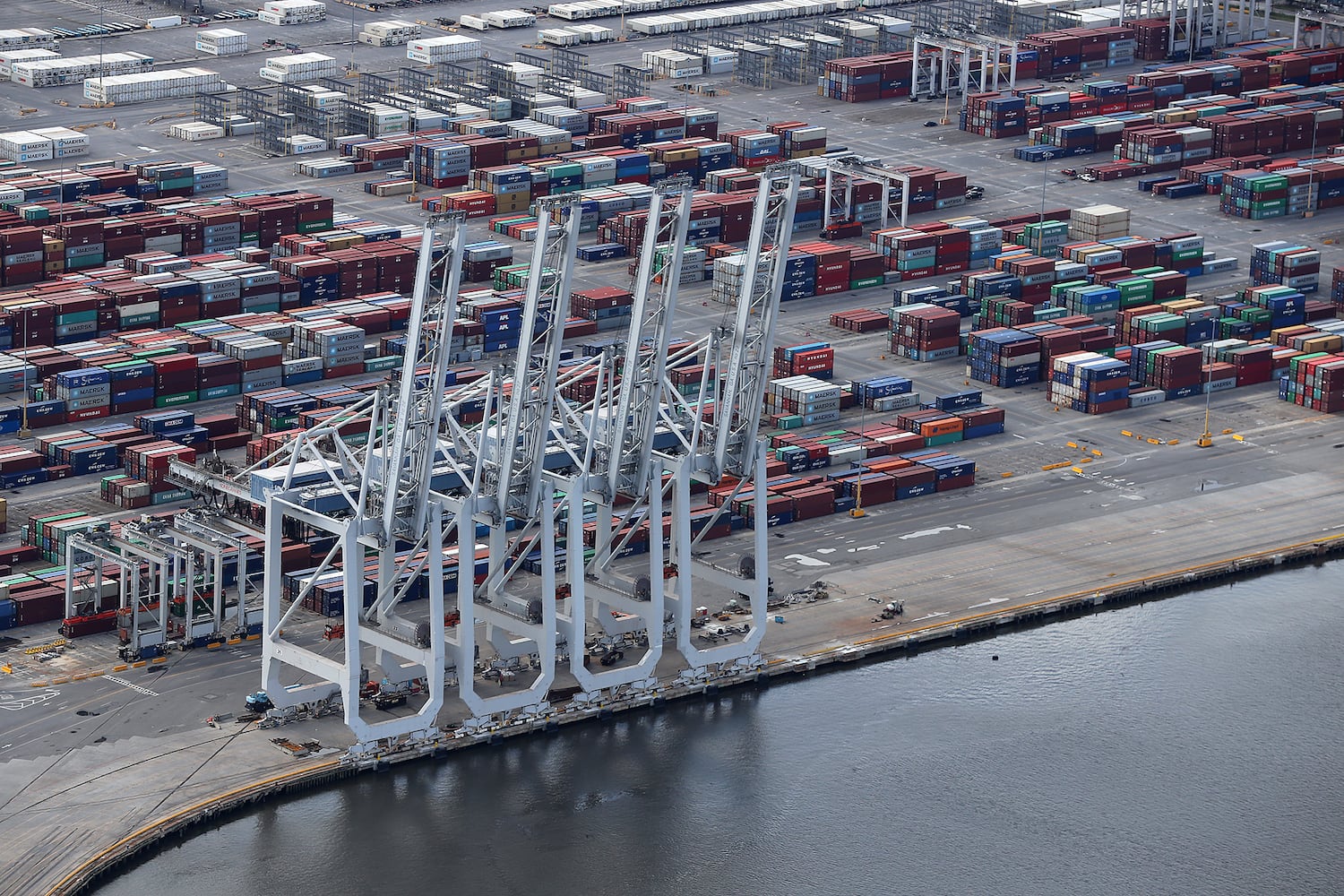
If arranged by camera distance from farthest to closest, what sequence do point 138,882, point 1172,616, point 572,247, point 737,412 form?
point 1172,616 < point 737,412 < point 572,247 < point 138,882

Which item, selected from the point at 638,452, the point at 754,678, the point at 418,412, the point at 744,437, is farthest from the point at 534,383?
the point at 754,678

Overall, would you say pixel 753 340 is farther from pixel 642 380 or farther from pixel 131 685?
pixel 131 685

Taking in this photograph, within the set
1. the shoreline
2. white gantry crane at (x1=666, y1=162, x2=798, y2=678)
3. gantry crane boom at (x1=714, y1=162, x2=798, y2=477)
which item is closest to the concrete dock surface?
the shoreline

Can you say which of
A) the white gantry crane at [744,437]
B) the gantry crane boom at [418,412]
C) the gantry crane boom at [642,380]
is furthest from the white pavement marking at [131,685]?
the white gantry crane at [744,437]

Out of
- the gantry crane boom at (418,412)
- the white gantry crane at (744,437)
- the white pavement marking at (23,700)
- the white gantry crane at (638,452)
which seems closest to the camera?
the gantry crane boom at (418,412)

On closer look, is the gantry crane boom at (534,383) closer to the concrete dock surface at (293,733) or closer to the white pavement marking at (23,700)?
the concrete dock surface at (293,733)

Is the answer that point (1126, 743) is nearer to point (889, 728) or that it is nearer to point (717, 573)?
point (889, 728)

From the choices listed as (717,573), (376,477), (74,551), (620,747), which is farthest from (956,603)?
(74,551)
